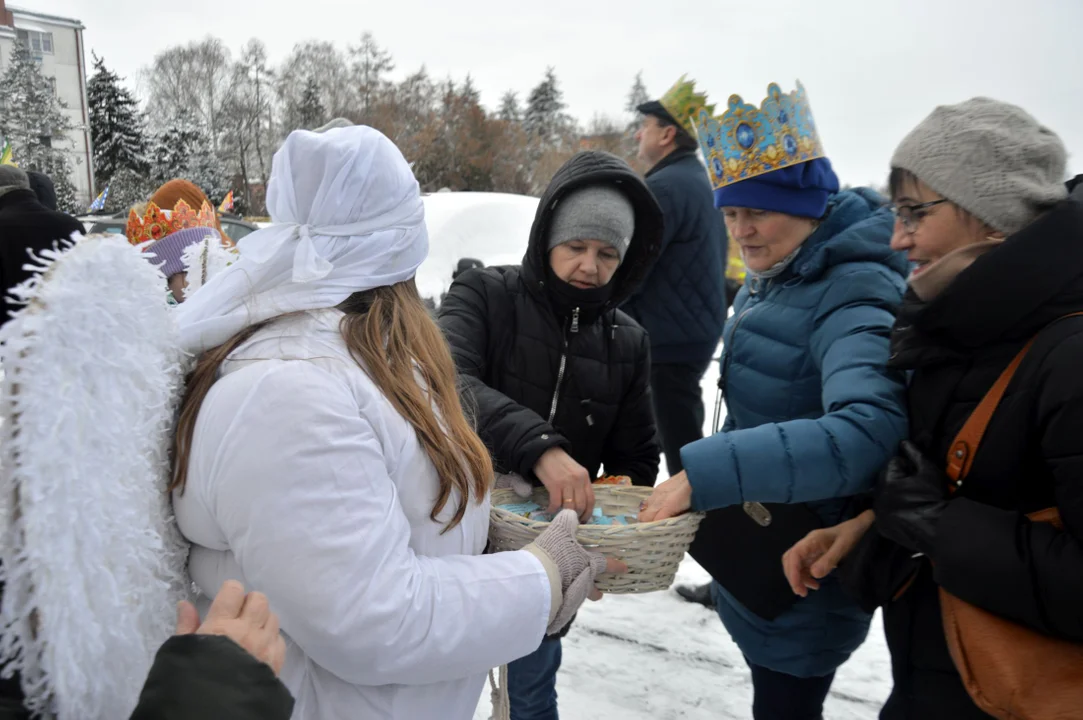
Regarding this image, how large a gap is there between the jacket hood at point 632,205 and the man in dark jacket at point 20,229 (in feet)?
12.1

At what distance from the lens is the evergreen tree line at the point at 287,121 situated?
28883 mm

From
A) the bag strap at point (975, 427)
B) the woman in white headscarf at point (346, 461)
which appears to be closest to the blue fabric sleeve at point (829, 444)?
the bag strap at point (975, 427)

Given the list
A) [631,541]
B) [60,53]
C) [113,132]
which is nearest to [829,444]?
[631,541]

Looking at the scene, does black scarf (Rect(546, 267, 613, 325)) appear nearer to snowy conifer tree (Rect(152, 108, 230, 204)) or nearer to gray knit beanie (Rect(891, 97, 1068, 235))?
gray knit beanie (Rect(891, 97, 1068, 235))

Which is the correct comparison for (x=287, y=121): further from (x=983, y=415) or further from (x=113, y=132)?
(x=983, y=415)

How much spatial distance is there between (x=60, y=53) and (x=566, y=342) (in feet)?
142

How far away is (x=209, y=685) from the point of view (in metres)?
0.89

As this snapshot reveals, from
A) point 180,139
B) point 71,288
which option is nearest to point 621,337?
point 71,288

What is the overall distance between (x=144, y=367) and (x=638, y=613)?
314 centimetres

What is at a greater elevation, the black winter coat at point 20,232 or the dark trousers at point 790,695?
the black winter coat at point 20,232

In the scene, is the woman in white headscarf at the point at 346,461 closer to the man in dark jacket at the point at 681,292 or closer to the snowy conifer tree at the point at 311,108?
the man in dark jacket at the point at 681,292

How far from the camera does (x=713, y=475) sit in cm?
160

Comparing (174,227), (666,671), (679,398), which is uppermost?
(174,227)

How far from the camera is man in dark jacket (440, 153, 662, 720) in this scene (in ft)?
7.13
